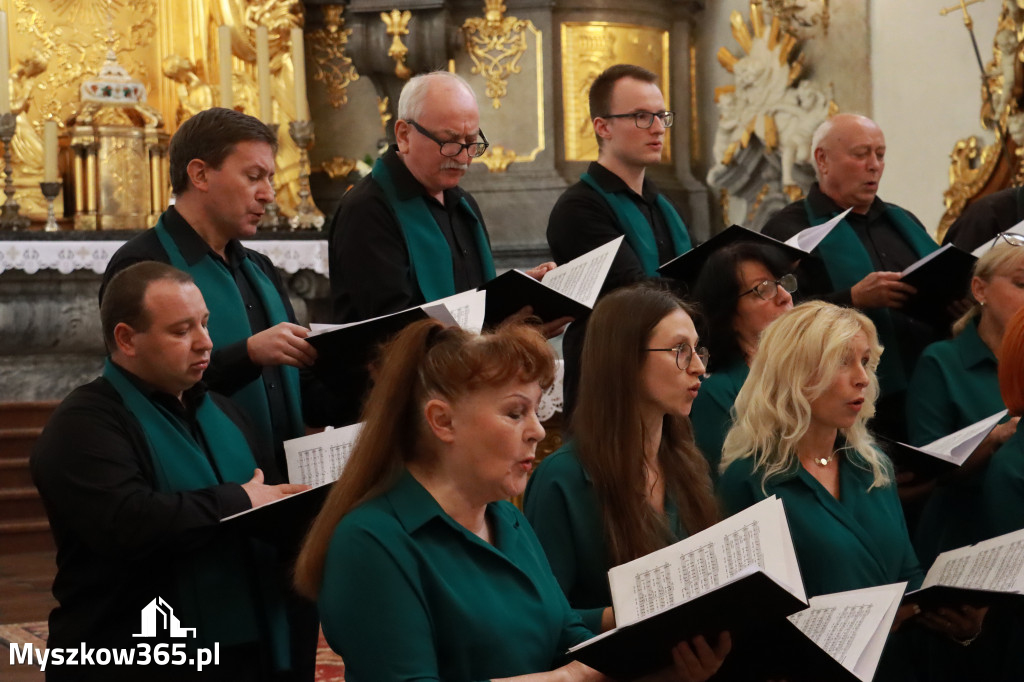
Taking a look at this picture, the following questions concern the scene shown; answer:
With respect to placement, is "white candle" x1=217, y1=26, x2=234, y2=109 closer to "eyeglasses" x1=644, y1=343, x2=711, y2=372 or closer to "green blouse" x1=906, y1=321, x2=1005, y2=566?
"green blouse" x1=906, y1=321, x2=1005, y2=566

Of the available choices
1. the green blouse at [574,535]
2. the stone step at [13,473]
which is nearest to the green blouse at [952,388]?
the green blouse at [574,535]

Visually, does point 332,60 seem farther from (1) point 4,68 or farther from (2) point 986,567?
(2) point 986,567

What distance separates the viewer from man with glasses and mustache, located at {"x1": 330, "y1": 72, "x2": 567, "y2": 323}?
4.05 metres

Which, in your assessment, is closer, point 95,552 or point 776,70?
point 95,552

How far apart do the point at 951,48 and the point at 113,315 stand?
535cm

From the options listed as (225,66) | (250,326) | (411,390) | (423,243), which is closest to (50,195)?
(225,66)

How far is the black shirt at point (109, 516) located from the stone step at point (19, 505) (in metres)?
4.51

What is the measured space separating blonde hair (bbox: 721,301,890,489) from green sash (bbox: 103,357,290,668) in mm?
1089

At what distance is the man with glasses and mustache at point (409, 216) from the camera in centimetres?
405

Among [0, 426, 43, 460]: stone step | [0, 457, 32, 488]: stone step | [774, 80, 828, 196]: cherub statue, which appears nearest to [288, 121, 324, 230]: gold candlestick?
[0, 426, 43, 460]: stone step

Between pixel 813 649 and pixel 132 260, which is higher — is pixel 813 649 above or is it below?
below

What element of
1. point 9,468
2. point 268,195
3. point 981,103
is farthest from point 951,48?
point 9,468

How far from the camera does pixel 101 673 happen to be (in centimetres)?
299

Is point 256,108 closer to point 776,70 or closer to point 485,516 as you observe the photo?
point 776,70
